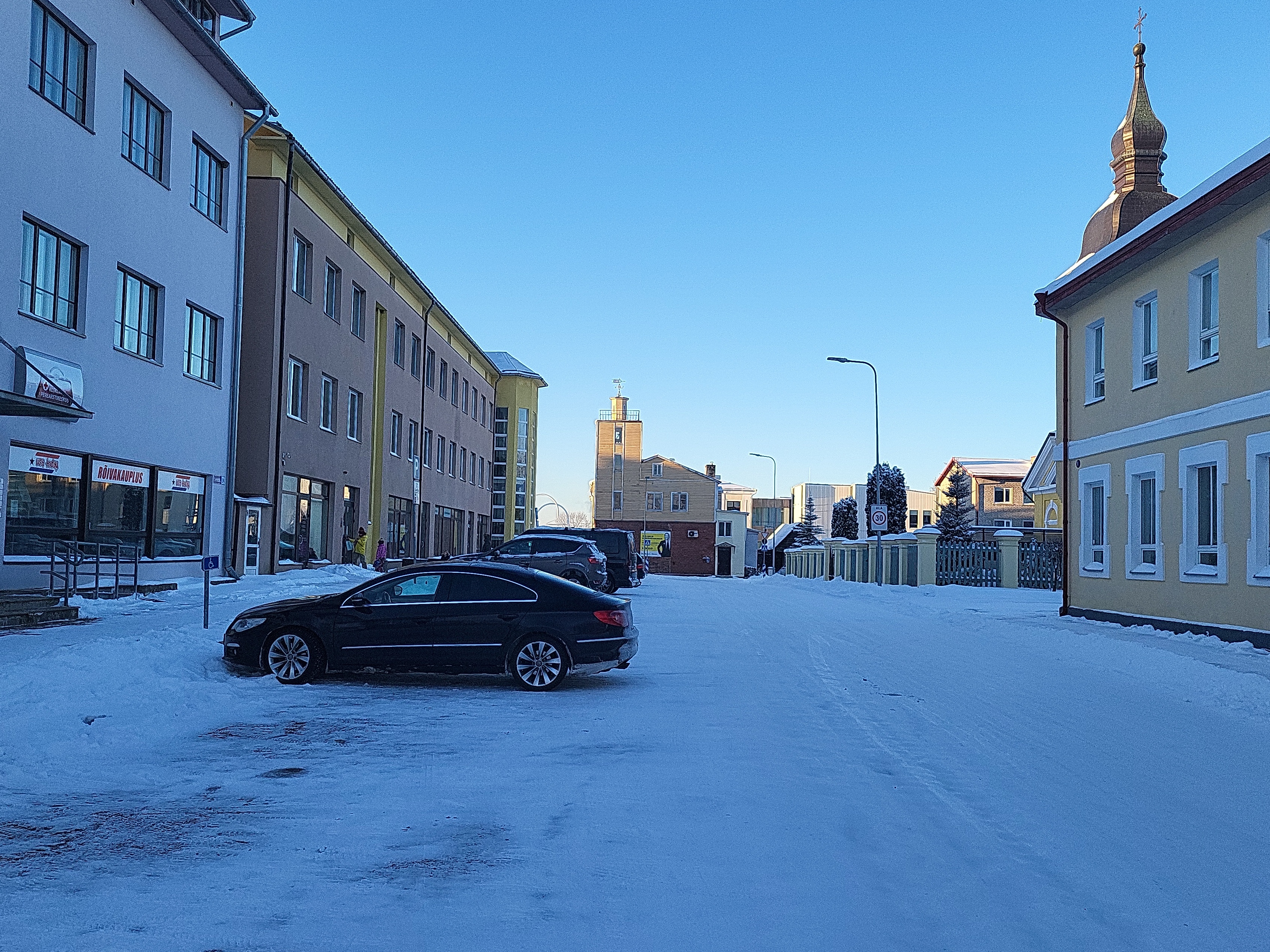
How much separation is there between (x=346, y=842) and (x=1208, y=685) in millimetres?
10160

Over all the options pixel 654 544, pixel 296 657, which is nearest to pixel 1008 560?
pixel 296 657

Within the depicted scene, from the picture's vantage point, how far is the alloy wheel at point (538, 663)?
1216 centimetres

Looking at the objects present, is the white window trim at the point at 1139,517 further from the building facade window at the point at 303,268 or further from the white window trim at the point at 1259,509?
the building facade window at the point at 303,268

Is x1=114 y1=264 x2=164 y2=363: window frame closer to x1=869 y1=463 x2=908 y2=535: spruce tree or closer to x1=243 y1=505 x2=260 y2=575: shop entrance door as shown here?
x1=243 y1=505 x2=260 y2=575: shop entrance door

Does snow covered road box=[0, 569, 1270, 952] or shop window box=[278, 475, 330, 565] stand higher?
shop window box=[278, 475, 330, 565]

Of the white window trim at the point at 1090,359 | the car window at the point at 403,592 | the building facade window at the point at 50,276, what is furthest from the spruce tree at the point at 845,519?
the car window at the point at 403,592

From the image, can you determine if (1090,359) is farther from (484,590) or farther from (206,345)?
(206,345)

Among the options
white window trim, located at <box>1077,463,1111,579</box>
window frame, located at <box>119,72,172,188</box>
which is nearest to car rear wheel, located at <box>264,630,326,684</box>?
window frame, located at <box>119,72,172,188</box>

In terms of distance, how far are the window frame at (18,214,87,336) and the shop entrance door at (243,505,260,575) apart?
9.99 m

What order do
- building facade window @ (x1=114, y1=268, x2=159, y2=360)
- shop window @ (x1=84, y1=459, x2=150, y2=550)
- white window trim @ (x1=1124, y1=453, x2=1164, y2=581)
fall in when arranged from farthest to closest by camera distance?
1. building facade window @ (x1=114, y1=268, x2=159, y2=360)
2. shop window @ (x1=84, y1=459, x2=150, y2=550)
3. white window trim @ (x1=1124, y1=453, x2=1164, y2=581)

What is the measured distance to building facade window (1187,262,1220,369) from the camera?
19.0 metres

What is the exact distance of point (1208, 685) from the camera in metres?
12.6

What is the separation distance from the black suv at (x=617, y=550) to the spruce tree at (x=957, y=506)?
3086 centimetres

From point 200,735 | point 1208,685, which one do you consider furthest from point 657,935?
point 1208,685
